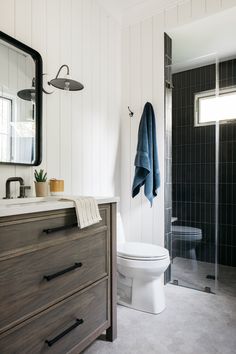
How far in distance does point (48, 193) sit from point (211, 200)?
5.39 ft

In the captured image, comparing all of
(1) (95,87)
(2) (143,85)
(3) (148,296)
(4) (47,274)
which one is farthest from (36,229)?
(2) (143,85)

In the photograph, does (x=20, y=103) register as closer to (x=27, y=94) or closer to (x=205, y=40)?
(x=27, y=94)

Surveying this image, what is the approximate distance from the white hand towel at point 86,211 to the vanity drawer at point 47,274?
0.11m

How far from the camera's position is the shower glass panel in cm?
246

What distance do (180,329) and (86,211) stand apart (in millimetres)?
1070

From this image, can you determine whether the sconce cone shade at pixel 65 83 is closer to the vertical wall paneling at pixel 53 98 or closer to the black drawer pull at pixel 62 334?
the vertical wall paneling at pixel 53 98

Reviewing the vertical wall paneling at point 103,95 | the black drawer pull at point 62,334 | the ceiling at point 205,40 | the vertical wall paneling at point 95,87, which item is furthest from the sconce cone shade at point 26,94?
the ceiling at point 205,40

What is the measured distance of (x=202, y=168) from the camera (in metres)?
2.66

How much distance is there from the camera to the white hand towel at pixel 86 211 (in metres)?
1.26

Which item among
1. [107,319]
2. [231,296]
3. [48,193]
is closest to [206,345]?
[107,319]

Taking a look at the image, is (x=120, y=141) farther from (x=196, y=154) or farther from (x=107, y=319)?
(x=107, y=319)

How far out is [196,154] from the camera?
273cm

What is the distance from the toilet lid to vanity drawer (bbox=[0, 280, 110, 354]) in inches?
15.9

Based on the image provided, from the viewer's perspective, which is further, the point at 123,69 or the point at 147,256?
the point at 123,69
